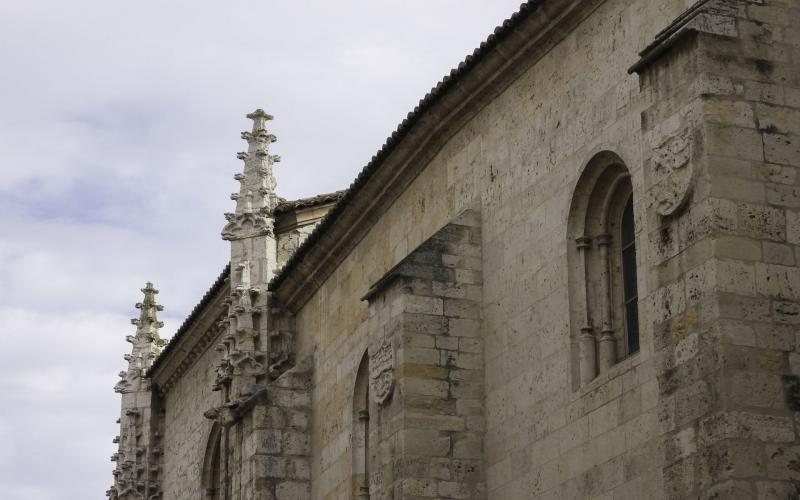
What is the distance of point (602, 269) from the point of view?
16.7 metres

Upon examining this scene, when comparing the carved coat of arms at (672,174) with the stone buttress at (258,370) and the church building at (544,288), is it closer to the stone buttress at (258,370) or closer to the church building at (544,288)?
the church building at (544,288)

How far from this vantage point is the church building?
12.4 meters

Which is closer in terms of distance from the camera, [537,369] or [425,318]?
[537,369]

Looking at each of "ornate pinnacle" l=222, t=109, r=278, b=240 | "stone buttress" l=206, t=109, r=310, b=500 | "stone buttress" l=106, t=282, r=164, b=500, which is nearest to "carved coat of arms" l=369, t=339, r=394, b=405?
"stone buttress" l=206, t=109, r=310, b=500

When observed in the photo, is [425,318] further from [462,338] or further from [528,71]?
[528,71]

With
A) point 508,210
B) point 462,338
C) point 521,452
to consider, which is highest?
point 508,210

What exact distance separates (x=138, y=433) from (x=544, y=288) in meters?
17.2

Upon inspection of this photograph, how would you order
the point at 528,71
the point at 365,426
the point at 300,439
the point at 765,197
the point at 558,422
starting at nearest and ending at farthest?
1. the point at 765,197
2. the point at 558,422
3. the point at 528,71
4. the point at 365,426
5. the point at 300,439

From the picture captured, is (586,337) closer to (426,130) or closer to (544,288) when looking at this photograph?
(544,288)

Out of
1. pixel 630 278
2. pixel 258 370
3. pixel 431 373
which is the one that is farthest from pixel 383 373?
pixel 258 370

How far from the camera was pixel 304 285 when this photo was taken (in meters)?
24.7

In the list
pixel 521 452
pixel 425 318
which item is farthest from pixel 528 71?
pixel 521 452

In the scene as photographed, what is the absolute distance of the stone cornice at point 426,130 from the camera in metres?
17.6

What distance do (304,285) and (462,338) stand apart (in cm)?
649
